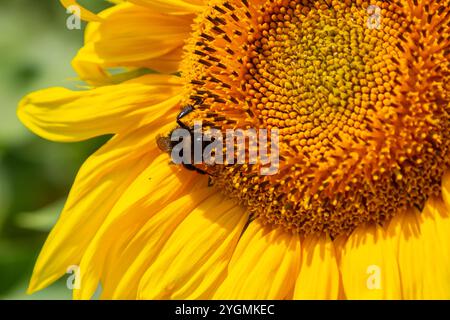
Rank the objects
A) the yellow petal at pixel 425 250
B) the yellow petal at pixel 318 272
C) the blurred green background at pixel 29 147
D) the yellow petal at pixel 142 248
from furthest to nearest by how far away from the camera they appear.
Answer: the blurred green background at pixel 29 147, the yellow petal at pixel 142 248, the yellow petal at pixel 318 272, the yellow petal at pixel 425 250

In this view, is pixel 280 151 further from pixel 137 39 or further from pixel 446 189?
pixel 137 39

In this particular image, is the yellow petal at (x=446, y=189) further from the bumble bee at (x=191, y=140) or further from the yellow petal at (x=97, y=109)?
the yellow petal at (x=97, y=109)

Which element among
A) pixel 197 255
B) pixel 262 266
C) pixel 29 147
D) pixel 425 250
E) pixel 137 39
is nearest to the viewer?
pixel 425 250

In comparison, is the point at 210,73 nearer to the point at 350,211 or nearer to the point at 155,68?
the point at 155,68

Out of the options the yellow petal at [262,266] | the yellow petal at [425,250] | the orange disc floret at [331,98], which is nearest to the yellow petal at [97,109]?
the orange disc floret at [331,98]

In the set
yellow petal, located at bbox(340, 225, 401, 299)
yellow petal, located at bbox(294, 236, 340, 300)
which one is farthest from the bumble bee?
yellow petal, located at bbox(340, 225, 401, 299)

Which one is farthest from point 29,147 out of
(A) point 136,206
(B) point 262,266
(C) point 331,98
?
(C) point 331,98

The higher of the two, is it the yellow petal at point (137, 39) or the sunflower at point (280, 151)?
the yellow petal at point (137, 39)

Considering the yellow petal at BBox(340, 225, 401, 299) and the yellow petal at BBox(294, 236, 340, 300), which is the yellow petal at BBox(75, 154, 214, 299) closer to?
the yellow petal at BBox(294, 236, 340, 300)
